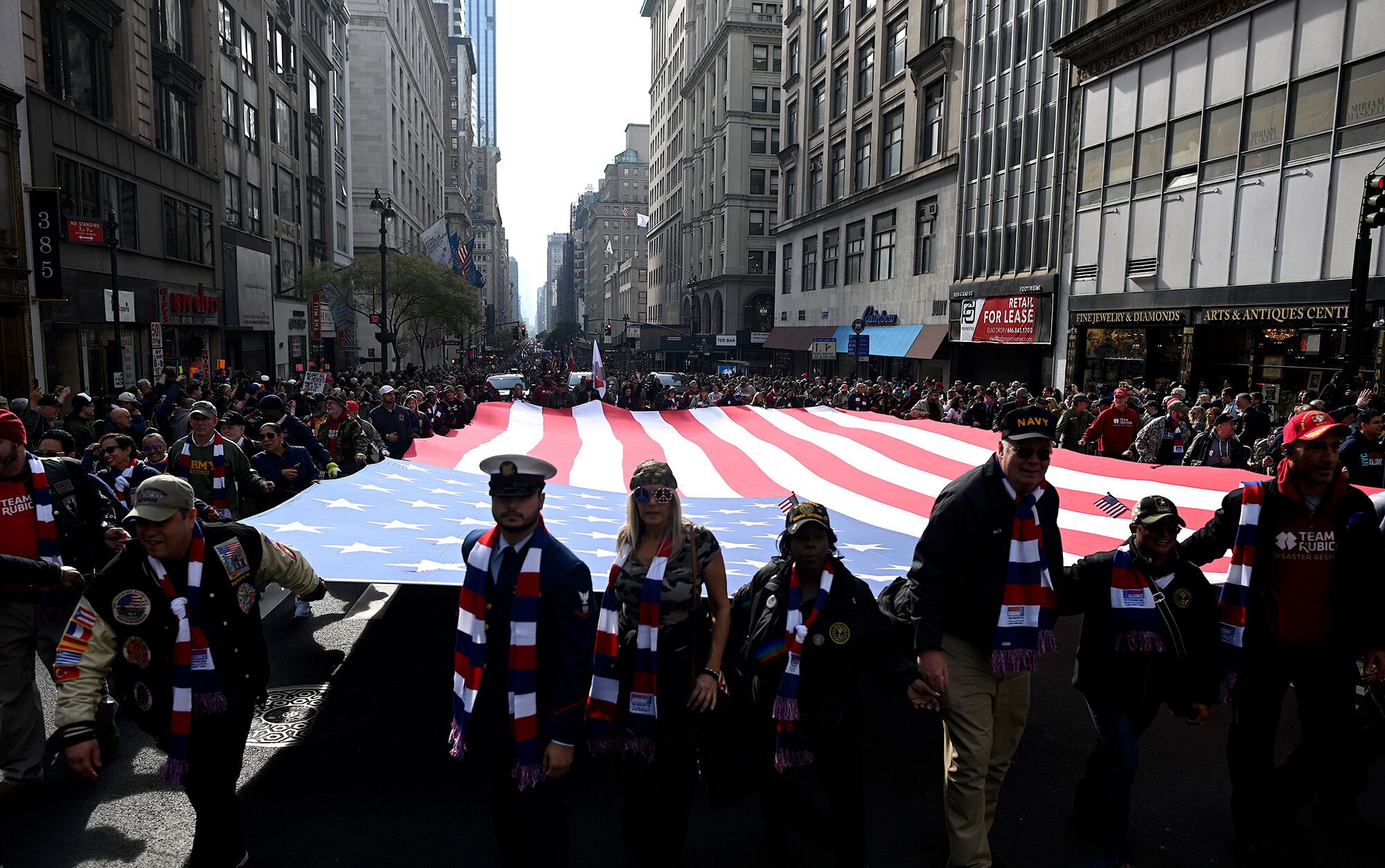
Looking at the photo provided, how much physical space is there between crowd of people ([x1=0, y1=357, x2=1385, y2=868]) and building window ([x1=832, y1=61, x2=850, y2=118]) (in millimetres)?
45483

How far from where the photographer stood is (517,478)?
360 centimetres

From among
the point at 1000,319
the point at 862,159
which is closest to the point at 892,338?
the point at 1000,319

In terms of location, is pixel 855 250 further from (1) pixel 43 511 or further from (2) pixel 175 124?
(1) pixel 43 511

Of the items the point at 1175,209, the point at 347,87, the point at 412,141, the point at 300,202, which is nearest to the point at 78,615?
the point at 1175,209

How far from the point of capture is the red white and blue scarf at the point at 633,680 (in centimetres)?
397

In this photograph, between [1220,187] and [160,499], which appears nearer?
[160,499]

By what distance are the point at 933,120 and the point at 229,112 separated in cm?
2879

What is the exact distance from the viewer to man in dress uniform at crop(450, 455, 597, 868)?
11.7ft

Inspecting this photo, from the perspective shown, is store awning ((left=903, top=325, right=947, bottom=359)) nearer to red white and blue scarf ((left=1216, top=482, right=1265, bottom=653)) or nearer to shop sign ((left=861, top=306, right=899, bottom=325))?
shop sign ((left=861, top=306, right=899, bottom=325))

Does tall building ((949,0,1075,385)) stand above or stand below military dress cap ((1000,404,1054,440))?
above

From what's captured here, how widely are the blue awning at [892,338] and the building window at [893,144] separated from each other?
7.12 m

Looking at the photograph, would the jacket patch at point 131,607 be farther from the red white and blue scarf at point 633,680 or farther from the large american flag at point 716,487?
the red white and blue scarf at point 633,680

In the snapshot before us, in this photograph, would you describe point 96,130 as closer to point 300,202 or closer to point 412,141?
point 300,202

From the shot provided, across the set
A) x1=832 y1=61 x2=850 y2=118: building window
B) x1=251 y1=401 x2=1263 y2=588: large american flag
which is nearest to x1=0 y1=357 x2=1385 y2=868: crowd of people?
x1=251 y1=401 x2=1263 y2=588: large american flag
